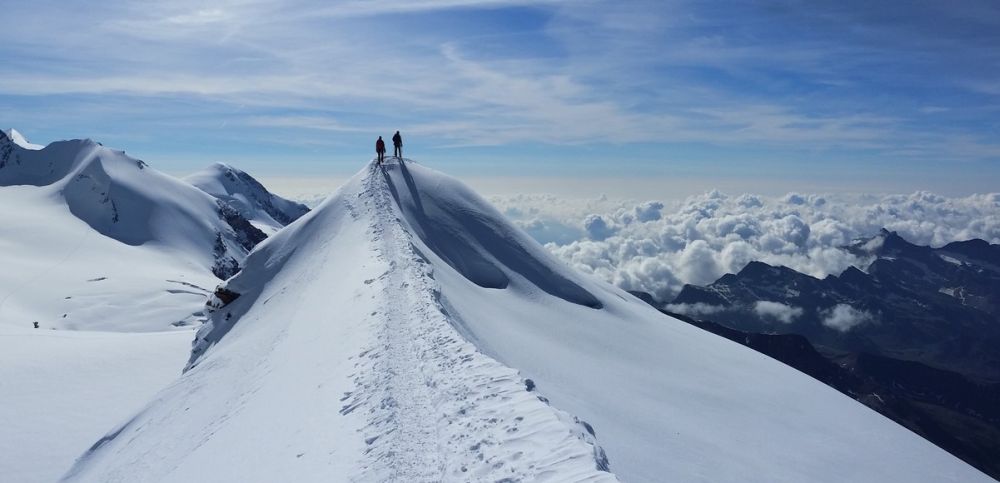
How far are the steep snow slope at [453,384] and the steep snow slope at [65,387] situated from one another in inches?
167

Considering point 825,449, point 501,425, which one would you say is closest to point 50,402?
point 501,425

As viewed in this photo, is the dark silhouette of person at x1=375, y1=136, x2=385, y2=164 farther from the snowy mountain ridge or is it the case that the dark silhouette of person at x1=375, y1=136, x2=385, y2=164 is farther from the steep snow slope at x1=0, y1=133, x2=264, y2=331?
the steep snow slope at x1=0, y1=133, x2=264, y2=331

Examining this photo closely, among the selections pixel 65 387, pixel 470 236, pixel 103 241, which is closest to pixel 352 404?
pixel 470 236

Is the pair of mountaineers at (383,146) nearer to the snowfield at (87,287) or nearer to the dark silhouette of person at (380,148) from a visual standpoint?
the dark silhouette of person at (380,148)

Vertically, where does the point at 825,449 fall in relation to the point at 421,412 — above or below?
below

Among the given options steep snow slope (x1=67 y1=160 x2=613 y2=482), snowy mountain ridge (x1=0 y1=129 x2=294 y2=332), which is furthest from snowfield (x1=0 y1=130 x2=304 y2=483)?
steep snow slope (x1=67 y1=160 x2=613 y2=482)

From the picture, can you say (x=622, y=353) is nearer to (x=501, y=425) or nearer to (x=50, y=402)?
(x=501, y=425)

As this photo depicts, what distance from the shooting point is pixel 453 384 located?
45.4 feet

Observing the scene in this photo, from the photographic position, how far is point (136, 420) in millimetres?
25250

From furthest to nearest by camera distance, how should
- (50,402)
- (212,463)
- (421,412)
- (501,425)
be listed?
(50,402) → (212,463) → (421,412) → (501,425)

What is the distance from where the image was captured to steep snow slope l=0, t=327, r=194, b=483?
88.1 ft

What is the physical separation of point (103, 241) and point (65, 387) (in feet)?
310

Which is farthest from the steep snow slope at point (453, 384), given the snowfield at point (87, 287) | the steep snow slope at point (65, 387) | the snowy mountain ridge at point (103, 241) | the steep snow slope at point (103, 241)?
the steep snow slope at point (103, 241)

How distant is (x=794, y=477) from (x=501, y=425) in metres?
14.9
